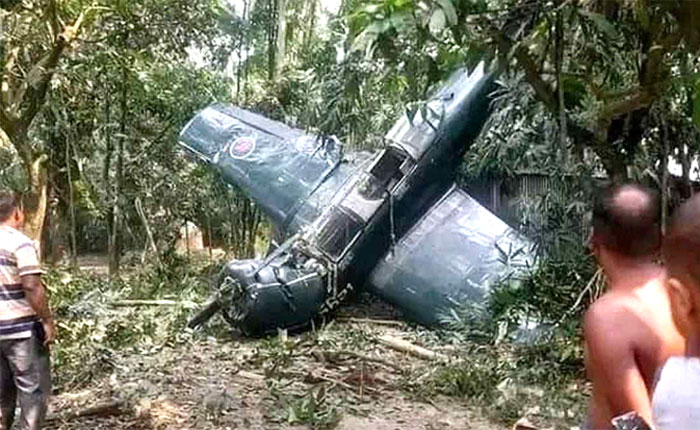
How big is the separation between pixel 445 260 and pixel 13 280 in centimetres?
488

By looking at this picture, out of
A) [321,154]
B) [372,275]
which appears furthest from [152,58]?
[372,275]

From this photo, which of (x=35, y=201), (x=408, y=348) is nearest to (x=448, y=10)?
(x=408, y=348)

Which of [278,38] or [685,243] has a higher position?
[278,38]

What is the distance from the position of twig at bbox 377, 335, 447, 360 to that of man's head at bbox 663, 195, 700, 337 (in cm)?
514

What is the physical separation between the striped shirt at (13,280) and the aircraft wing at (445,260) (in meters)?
4.31

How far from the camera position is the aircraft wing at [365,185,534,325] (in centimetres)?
786

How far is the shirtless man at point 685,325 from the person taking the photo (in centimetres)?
151

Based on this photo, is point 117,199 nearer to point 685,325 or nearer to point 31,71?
point 31,71

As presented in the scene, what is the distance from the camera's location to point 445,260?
8281 mm

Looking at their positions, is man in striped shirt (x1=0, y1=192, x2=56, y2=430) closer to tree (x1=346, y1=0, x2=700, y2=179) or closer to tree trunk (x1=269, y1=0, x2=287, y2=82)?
tree (x1=346, y1=0, x2=700, y2=179)

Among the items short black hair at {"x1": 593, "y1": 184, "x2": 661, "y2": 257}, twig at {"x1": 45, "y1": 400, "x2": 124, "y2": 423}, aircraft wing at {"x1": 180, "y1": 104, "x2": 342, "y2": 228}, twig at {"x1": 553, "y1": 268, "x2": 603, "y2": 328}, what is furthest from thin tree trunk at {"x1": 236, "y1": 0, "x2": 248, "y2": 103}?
short black hair at {"x1": 593, "y1": 184, "x2": 661, "y2": 257}

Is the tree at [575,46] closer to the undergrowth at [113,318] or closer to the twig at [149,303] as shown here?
the undergrowth at [113,318]

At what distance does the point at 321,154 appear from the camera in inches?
373

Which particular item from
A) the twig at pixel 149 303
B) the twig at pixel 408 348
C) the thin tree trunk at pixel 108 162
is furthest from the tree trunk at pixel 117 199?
the twig at pixel 408 348
